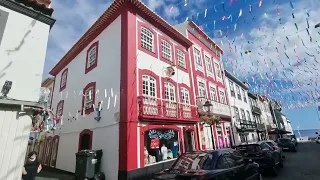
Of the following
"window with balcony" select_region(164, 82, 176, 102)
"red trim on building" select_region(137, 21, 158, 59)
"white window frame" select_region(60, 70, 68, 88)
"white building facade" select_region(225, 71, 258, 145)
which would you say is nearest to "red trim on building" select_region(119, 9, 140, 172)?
"red trim on building" select_region(137, 21, 158, 59)

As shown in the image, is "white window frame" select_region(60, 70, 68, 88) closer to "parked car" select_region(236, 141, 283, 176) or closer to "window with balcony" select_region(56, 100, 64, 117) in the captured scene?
"window with balcony" select_region(56, 100, 64, 117)

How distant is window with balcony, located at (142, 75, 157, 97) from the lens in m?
11.1

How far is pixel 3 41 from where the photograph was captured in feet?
17.8

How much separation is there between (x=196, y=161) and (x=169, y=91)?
7.69 meters

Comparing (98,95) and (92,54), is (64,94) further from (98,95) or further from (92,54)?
(98,95)

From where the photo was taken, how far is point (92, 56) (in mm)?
13734

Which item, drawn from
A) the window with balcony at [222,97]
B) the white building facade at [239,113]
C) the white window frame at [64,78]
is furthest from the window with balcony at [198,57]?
the white window frame at [64,78]

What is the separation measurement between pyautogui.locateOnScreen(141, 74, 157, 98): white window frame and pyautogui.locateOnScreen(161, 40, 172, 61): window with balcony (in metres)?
2.56

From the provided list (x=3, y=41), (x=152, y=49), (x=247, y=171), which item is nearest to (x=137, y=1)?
(x=152, y=49)

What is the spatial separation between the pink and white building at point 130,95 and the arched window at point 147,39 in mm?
72

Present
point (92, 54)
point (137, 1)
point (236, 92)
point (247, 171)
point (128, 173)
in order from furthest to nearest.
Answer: point (236, 92) < point (92, 54) < point (137, 1) < point (128, 173) < point (247, 171)

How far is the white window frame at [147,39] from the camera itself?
1204 centimetres

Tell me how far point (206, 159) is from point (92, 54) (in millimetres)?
11628

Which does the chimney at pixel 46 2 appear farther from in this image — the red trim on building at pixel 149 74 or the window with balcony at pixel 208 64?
the window with balcony at pixel 208 64
